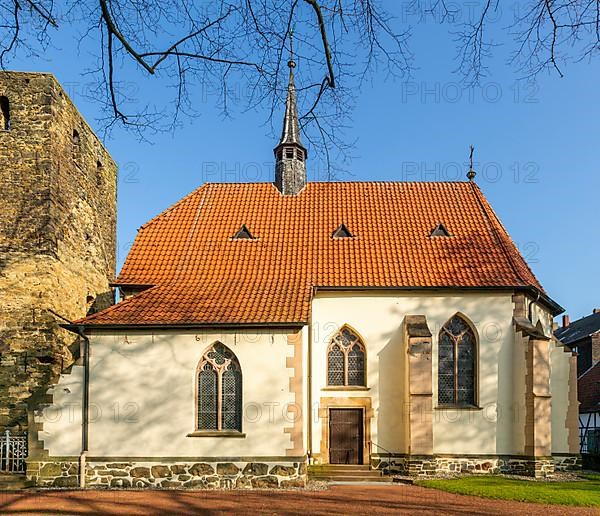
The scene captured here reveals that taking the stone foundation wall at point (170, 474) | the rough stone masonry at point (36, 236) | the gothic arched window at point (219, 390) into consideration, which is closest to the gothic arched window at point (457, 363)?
the stone foundation wall at point (170, 474)

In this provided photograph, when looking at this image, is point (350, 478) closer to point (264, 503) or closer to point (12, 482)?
point (264, 503)

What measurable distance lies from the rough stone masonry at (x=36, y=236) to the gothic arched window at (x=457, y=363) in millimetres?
11885

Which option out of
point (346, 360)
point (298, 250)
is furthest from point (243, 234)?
point (346, 360)

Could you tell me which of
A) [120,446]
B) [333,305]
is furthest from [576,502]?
[120,446]

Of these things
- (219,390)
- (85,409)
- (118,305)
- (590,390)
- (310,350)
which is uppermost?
(118,305)

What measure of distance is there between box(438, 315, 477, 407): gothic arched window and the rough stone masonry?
39.0 feet

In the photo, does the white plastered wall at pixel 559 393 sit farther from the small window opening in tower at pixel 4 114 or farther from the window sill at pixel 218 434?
the small window opening in tower at pixel 4 114

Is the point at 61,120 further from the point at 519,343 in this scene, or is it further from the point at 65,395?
the point at 519,343

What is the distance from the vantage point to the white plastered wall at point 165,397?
52.7ft

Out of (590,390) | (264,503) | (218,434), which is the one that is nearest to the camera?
(264,503)

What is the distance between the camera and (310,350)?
1902 cm

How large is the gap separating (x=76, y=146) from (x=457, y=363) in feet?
49.1

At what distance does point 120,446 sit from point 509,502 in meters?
9.67

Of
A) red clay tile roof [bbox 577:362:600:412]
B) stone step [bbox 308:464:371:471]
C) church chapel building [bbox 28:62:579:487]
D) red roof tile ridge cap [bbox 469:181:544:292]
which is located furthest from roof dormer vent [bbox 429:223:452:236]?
red clay tile roof [bbox 577:362:600:412]
